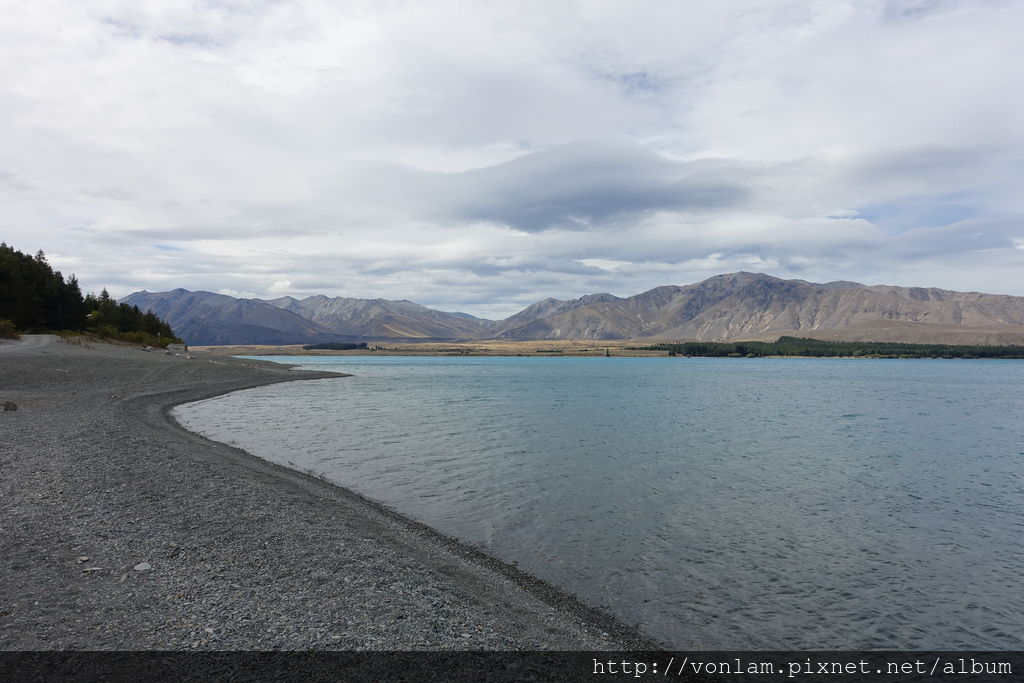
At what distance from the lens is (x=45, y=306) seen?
8469 centimetres

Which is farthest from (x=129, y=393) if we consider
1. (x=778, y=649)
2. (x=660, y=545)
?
(x=778, y=649)

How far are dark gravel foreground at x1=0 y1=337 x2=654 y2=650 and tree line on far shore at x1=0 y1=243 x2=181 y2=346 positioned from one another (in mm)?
61995

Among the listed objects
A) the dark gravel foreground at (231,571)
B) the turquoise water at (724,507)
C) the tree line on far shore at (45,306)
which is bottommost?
the turquoise water at (724,507)

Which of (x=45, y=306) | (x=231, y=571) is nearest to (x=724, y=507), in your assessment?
(x=231, y=571)

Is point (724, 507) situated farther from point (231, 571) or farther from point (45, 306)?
point (45, 306)

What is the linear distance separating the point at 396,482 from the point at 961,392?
313 feet

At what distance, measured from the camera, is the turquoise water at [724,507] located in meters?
12.8

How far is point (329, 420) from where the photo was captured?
44.3 meters

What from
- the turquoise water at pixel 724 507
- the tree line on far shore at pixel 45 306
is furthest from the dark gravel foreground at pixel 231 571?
the tree line on far shore at pixel 45 306

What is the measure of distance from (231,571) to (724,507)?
54.3ft

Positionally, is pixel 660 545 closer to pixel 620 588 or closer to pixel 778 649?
pixel 620 588

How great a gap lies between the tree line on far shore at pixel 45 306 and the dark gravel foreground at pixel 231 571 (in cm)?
6199

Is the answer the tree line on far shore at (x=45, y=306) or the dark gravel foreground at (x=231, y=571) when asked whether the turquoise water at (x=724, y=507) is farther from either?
the tree line on far shore at (x=45, y=306)

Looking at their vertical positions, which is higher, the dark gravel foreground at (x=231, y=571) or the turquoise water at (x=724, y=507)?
the dark gravel foreground at (x=231, y=571)
